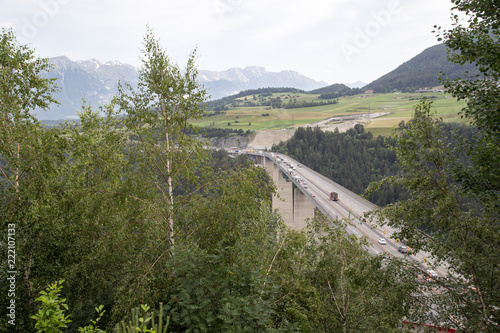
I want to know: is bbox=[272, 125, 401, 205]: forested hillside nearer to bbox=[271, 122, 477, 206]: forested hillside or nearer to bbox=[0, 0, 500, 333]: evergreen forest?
bbox=[271, 122, 477, 206]: forested hillside

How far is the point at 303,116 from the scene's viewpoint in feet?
627

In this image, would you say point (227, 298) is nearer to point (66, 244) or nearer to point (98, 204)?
point (98, 204)

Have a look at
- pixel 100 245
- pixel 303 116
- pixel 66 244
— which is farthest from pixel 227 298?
pixel 303 116

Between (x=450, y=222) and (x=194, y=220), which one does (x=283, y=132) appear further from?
(x=450, y=222)

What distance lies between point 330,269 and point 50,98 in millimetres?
12651

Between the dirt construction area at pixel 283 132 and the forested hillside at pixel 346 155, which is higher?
the dirt construction area at pixel 283 132

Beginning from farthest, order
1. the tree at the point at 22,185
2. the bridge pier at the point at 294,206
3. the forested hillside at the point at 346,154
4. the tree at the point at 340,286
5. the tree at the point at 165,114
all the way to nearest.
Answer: the forested hillside at the point at 346,154
the bridge pier at the point at 294,206
the tree at the point at 165,114
the tree at the point at 340,286
the tree at the point at 22,185

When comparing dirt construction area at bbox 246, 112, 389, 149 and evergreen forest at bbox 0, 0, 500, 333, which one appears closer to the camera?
evergreen forest at bbox 0, 0, 500, 333

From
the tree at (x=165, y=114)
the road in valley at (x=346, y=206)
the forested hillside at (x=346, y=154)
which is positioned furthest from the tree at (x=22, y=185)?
the forested hillside at (x=346, y=154)

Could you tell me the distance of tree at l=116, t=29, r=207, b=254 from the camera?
8.77 meters

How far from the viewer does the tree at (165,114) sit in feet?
28.8

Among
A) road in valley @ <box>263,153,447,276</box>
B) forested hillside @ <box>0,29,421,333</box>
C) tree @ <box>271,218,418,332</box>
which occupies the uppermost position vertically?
forested hillside @ <box>0,29,421,333</box>

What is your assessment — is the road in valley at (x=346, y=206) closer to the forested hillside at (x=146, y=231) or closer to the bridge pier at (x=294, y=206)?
the bridge pier at (x=294, y=206)

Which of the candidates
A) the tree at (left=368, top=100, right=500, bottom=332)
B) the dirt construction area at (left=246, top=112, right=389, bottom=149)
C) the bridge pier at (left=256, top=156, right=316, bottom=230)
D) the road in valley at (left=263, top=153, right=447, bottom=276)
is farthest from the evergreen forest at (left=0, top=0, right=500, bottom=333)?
the dirt construction area at (left=246, top=112, right=389, bottom=149)
